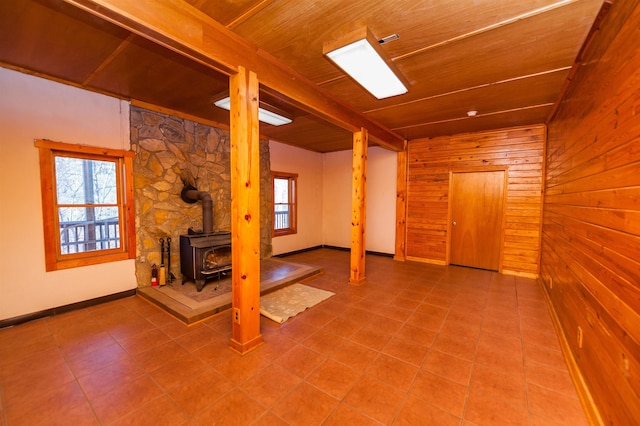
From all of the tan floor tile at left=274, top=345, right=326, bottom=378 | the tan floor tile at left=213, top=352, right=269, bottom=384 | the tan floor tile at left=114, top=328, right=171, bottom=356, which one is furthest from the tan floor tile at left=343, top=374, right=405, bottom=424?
the tan floor tile at left=114, top=328, right=171, bottom=356

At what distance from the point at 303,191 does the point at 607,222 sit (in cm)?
538

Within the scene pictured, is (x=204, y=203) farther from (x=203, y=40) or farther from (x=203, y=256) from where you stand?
(x=203, y=40)

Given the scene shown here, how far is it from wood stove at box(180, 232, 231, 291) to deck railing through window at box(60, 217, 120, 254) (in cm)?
81

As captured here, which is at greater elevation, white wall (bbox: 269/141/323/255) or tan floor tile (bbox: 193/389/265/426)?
white wall (bbox: 269/141/323/255)

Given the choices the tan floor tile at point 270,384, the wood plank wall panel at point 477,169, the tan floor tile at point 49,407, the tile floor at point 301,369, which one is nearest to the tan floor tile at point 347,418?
the tile floor at point 301,369

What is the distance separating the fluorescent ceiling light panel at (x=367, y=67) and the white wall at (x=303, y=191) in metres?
3.26

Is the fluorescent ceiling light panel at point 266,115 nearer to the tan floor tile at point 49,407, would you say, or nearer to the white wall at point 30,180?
the white wall at point 30,180

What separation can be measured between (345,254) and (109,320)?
4551mm

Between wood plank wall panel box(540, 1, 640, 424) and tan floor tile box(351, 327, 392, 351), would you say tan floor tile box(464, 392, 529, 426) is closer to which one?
wood plank wall panel box(540, 1, 640, 424)

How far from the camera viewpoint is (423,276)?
446 centimetres

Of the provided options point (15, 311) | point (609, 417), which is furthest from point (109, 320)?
point (609, 417)

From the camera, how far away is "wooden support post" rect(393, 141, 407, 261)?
218 inches

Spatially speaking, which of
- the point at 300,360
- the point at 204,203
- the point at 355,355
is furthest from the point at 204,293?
the point at 355,355

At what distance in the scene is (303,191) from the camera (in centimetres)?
644
